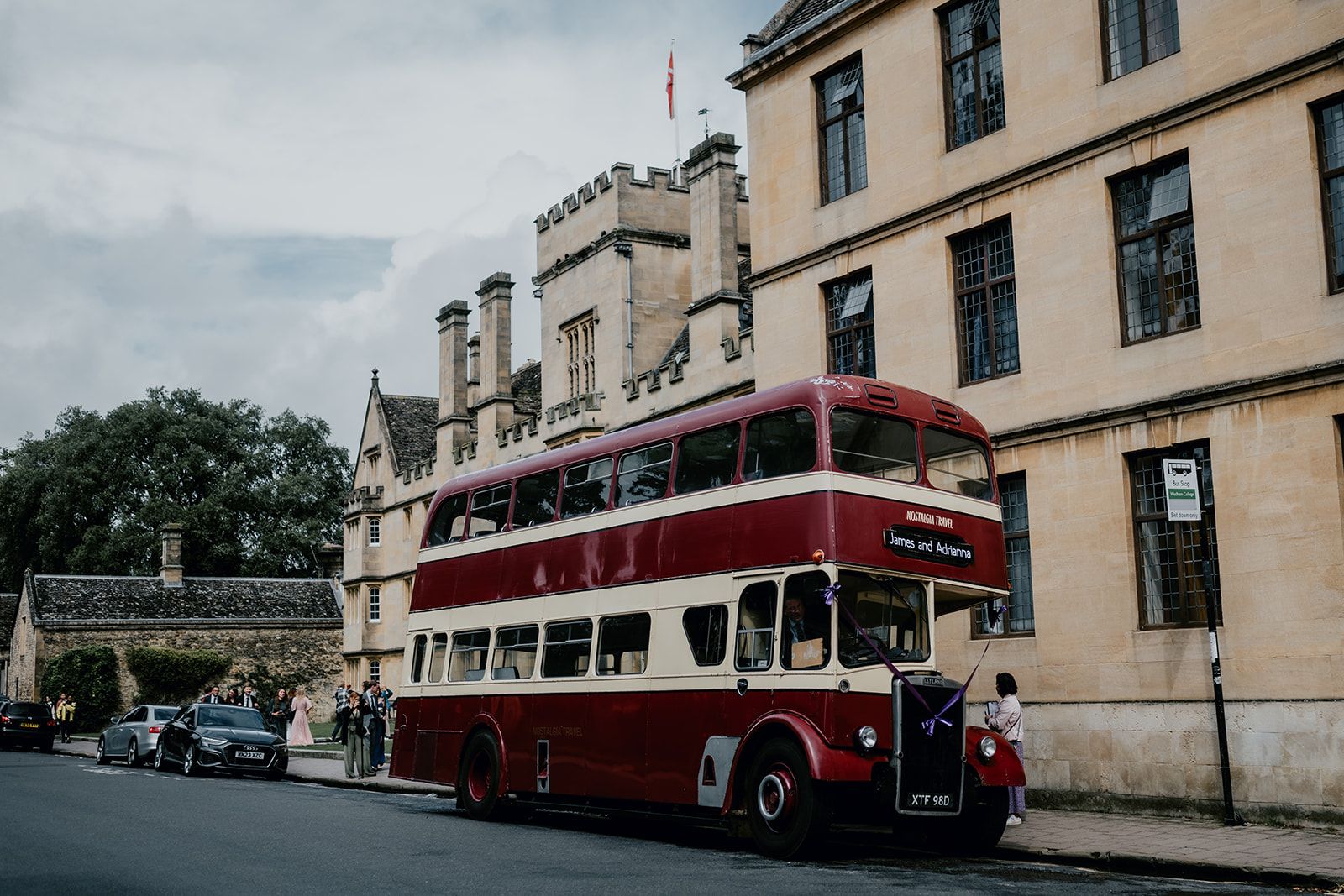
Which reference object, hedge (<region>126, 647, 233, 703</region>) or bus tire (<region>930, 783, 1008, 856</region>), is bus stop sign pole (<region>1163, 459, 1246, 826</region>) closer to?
bus tire (<region>930, 783, 1008, 856</region>)

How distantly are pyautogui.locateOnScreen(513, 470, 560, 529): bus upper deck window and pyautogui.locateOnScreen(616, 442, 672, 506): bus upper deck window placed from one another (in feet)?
4.53

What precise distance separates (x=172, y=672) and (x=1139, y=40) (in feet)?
174

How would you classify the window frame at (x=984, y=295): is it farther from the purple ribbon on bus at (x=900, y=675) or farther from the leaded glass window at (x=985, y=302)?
the purple ribbon on bus at (x=900, y=675)

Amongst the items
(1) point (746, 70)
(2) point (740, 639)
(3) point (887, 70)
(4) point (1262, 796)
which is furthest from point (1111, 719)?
(1) point (746, 70)

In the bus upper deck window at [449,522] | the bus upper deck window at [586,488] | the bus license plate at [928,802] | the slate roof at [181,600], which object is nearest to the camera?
the bus license plate at [928,802]

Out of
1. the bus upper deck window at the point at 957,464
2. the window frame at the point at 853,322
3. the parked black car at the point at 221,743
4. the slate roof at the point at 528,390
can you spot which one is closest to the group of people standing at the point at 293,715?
the parked black car at the point at 221,743

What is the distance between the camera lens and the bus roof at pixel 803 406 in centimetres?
1322

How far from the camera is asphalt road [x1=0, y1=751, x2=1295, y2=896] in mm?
10508

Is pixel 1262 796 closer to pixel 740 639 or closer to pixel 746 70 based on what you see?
pixel 740 639

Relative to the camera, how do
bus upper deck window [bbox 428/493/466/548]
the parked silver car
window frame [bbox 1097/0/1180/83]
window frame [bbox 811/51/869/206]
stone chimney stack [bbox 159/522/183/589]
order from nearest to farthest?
1. window frame [bbox 1097/0/1180/83]
2. bus upper deck window [bbox 428/493/466/548]
3. window frame [bbox 811/51/869/206]
4. the parked silver car
5. stone chimney stack [bbox 159/522/183/589]

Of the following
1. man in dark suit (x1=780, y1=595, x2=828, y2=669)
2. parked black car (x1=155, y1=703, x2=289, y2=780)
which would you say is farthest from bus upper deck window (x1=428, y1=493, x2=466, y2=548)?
parked black car (x1=155, y1=703, x2=289, y2=780)

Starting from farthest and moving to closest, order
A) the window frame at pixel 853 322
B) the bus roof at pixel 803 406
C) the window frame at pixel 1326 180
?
the window frame at pixel 853 322
the window frame at pixel 1326 180
the bus roof at pixel 803 406

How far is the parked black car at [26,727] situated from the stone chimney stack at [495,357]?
1663 centimetres

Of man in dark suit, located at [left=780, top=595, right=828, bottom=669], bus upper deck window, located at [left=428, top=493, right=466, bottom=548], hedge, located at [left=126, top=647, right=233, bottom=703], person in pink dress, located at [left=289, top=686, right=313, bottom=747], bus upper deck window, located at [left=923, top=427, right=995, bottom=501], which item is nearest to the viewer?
man in dark suit, located at [left=780, top=595, right=828, bottom=669]
